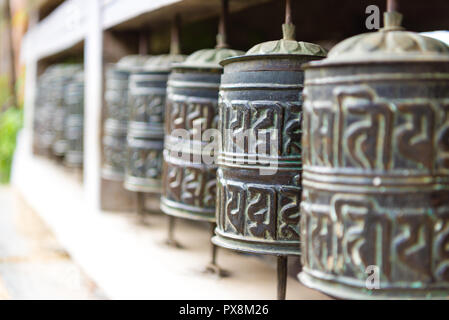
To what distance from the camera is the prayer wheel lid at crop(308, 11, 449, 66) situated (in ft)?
5.65

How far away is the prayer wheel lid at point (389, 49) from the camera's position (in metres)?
1.72

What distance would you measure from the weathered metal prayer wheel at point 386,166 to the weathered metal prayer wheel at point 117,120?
315 centimetres

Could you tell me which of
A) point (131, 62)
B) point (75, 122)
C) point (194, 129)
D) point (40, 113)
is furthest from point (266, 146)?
point (40, 113)

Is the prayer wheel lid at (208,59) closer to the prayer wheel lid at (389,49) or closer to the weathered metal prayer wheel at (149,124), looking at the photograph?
the weathered metal prayer wheel at (149,124)

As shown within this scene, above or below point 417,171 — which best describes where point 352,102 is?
above

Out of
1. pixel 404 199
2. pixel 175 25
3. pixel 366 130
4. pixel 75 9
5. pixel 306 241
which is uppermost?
pixel 75 9

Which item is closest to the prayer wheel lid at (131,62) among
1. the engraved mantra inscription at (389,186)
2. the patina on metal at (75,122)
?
the patina on metal at (75,122)

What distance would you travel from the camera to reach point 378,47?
1.84m

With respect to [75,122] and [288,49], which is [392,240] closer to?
[288,49]

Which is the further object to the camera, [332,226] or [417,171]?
[332,226]

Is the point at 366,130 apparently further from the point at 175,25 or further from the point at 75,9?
the point at 75,9

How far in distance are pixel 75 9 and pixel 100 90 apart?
1397 millimetres
